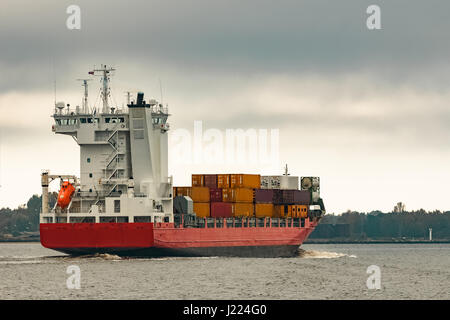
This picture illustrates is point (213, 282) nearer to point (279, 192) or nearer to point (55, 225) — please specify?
point (55, 225)

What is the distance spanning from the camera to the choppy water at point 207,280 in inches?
2020

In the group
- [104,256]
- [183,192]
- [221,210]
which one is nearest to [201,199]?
[183,192]

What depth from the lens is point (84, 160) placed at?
246 ft

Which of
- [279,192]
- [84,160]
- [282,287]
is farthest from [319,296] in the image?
[279,192]

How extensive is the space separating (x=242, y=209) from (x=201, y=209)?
3598 millimetres

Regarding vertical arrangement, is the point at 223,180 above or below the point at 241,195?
above

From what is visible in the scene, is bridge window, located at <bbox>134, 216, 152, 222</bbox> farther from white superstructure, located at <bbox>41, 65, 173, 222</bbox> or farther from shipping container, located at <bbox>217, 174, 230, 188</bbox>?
shipping container, located at <bbox>217, 174, 230, 188</bbox>

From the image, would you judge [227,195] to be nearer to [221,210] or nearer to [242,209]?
[221,210]

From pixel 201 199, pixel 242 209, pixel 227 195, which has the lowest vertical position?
pixel 242 209

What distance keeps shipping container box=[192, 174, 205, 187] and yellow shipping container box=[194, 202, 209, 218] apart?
3.19m

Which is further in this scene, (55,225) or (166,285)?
(55,225)

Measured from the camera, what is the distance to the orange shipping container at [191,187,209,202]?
261ft

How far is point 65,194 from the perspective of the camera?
72375mm

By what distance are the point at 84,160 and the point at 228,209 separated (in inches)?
487
